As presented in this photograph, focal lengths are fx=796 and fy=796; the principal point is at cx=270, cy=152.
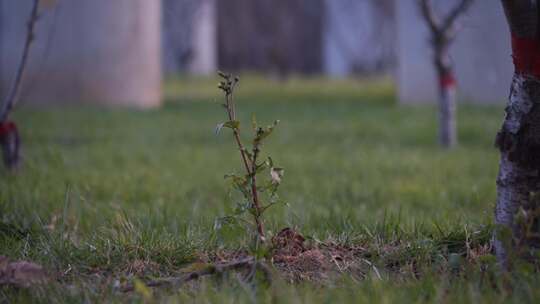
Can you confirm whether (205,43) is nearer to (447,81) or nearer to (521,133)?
(447,81)

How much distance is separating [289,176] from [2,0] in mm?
8121

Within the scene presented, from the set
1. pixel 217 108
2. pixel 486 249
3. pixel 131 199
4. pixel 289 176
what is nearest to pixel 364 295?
pixel 486 249

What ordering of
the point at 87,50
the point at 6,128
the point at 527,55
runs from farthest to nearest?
1. the point at 87,50
2. the point at 6,128
3. the point at 527,55

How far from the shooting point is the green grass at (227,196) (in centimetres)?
221

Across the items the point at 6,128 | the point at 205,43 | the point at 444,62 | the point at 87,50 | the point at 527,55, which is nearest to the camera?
the point at 527,55

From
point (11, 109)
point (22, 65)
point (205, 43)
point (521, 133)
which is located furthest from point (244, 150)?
point (205, 43)

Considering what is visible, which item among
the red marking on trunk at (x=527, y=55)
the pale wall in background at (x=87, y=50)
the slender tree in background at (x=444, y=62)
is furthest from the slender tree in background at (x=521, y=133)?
the pale wall in background at (x=87, y=50)

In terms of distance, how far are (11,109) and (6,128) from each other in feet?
0.71

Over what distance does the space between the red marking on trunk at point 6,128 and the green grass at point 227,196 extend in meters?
0.29

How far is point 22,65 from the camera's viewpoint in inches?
170

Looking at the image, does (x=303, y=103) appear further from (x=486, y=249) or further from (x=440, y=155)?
(x=486, y=249)

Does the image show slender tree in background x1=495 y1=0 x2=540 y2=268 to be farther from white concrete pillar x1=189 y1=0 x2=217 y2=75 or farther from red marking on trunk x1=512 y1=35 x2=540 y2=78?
white concrete pillar x1=189 y1=0 x2=217 y2=75

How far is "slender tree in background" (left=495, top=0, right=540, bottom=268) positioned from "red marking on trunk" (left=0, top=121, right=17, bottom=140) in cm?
321

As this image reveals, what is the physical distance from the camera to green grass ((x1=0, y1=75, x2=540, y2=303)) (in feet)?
7.26
